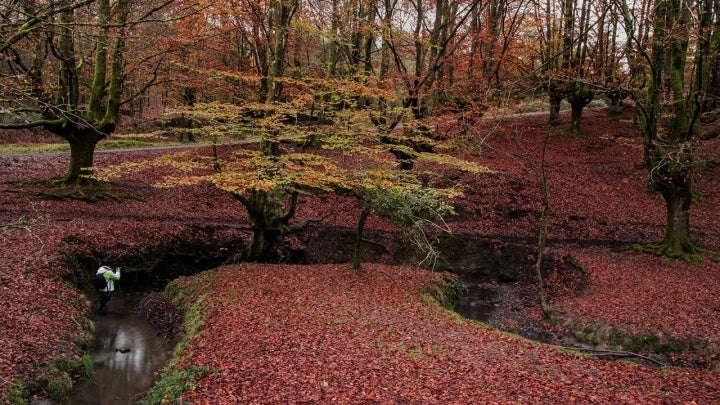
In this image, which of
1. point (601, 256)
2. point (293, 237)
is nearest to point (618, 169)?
point (601, 256)

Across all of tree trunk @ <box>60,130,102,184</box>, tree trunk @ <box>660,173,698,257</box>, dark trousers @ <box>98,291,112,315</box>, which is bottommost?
dark trousers @ <box>98,291,112,315</box>

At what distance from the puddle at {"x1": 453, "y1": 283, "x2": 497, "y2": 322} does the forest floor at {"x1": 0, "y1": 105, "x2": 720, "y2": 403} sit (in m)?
0.87

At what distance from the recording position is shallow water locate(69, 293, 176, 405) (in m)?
8.94

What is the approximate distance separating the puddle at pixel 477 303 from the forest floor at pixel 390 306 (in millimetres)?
871

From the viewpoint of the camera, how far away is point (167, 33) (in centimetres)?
2277

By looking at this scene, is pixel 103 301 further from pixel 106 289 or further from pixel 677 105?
pixel 677 105

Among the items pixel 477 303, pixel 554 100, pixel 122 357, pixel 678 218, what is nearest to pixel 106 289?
pixel 122 357

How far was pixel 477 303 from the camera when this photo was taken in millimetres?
15375

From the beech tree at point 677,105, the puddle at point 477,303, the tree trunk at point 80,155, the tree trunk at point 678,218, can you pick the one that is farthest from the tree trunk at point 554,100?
the tree trunk at point 80,155

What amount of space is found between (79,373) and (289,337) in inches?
160

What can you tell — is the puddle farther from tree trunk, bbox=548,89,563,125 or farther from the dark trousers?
tree trunk, bbox=548,89,563,125

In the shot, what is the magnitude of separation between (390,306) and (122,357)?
6354 millimetres

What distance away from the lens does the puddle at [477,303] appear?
14289 millimetres

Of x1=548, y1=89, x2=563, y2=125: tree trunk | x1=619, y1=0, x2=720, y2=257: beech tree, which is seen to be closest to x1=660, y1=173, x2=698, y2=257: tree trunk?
x1=619, y1=0, x2=720, y2=257: beech tree
